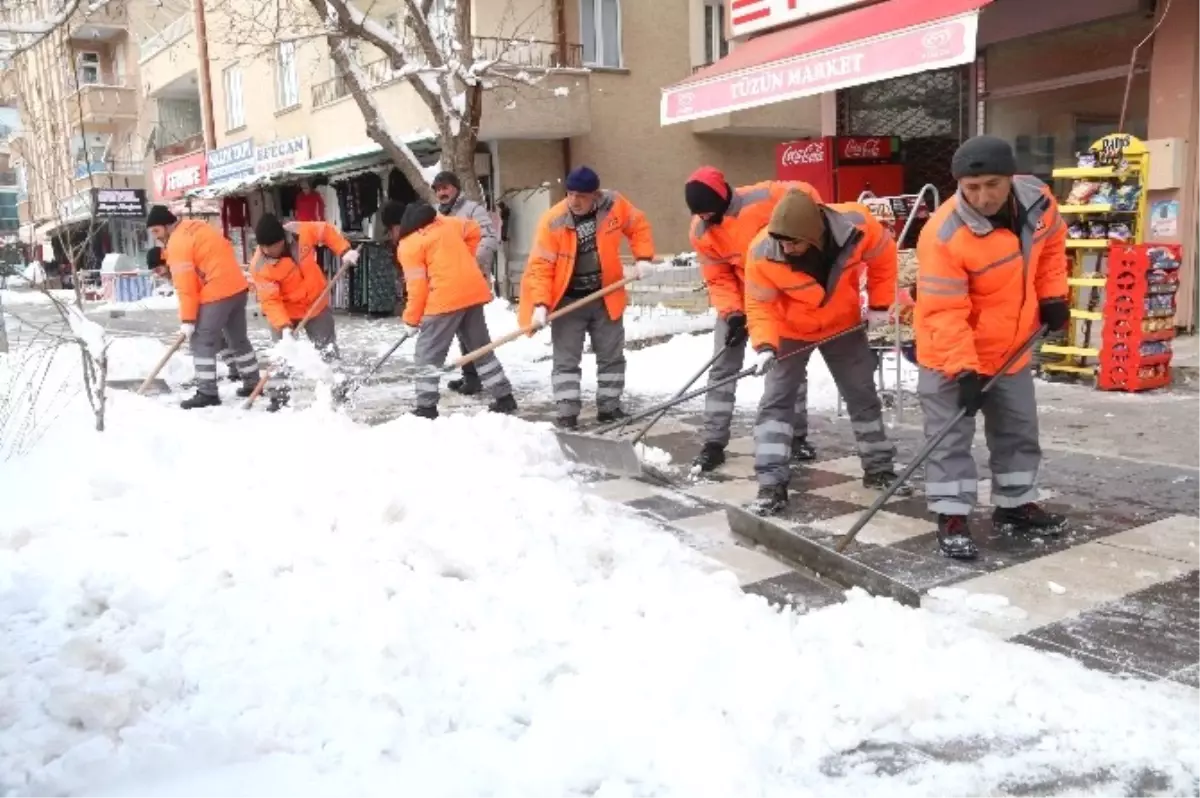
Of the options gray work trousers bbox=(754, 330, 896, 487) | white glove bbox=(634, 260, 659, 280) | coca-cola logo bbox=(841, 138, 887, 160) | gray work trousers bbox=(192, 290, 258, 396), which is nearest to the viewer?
gray work trousers bbox=(754, 330, 896, 487)

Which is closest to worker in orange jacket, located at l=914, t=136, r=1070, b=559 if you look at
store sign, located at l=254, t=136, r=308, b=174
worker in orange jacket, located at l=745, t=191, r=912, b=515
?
worker in orange jacket, located at l=745, t=191, r=912, b=515

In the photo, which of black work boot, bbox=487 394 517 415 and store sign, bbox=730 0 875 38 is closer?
black work boot, bbox=487 394 517 415

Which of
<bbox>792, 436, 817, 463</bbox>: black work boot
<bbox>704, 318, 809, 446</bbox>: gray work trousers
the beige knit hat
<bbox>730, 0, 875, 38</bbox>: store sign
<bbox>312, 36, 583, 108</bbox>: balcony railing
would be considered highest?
<bbox>312, 36, 583, 108</bbox>: balcony railing

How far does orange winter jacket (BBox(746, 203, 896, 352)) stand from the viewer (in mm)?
4477

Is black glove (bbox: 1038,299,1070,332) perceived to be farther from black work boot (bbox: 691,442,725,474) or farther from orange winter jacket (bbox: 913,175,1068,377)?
black work boot (bbox: 691,442,725,474)

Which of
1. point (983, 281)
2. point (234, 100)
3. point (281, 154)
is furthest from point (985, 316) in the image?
point (234, 100)

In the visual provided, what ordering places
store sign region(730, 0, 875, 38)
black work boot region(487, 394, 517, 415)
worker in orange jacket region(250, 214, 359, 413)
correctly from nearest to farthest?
black work boot region(487, 394, 517, 415) < worker in orange jacket region(250, 214, 359, 413) < store sign region(730, 0, 875, 38)

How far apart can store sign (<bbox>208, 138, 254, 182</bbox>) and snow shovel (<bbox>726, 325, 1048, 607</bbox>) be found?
1861 centimetres

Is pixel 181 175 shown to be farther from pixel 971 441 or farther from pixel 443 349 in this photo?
pixel 971 441

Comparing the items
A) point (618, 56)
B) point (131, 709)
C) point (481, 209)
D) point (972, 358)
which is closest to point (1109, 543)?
point (972, 358)

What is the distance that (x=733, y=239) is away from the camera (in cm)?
531

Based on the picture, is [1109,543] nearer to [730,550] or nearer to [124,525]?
[730,550]

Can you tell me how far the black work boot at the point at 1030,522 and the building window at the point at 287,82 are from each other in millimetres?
18578

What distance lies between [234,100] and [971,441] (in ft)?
76.2
